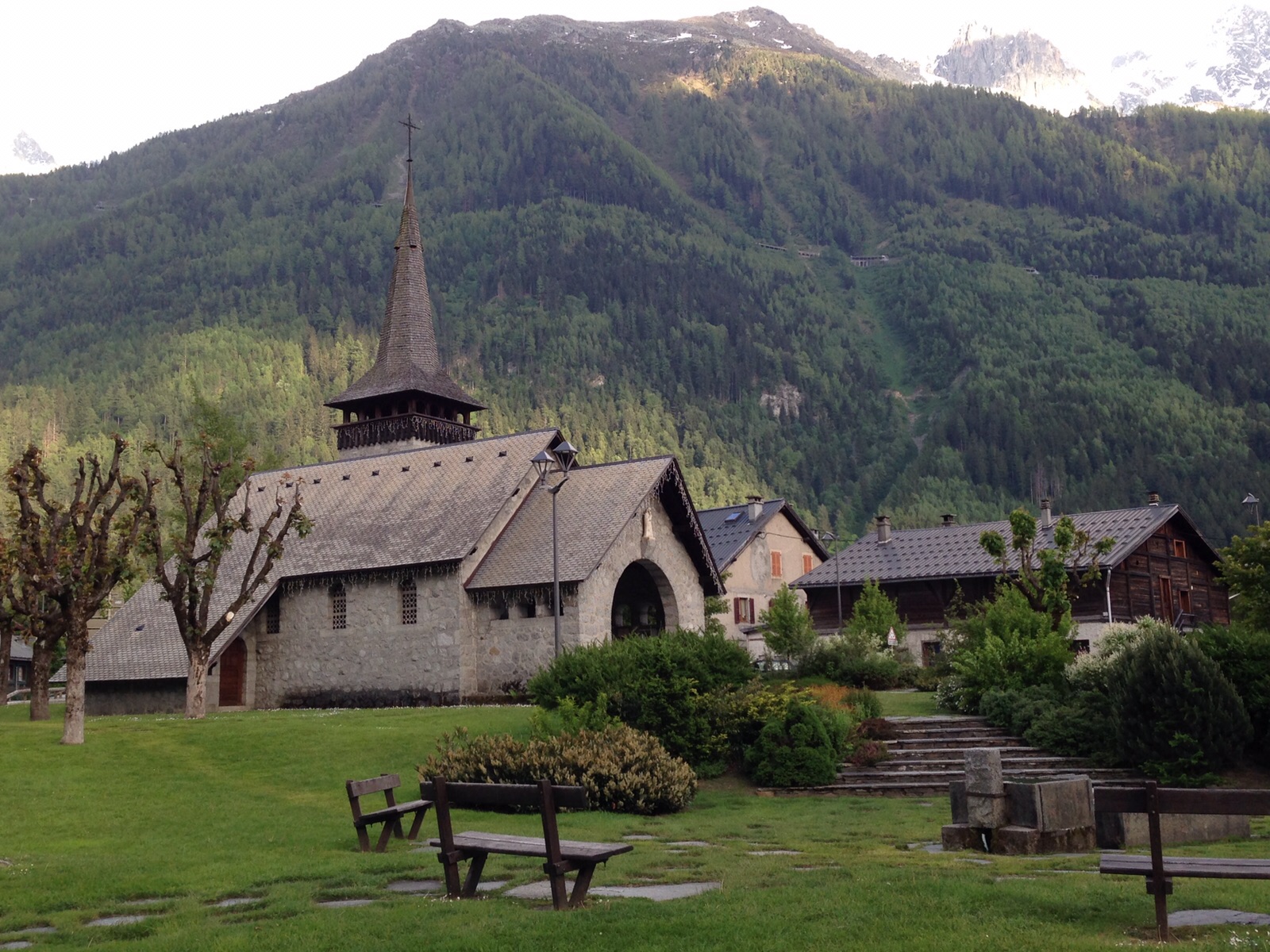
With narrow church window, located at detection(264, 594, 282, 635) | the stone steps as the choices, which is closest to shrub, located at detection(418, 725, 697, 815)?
the stone steps

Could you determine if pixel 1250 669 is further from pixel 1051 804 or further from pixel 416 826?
pixel 416 826

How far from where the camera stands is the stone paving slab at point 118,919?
10.3 m

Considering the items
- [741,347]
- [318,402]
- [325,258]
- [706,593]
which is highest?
[325,258]

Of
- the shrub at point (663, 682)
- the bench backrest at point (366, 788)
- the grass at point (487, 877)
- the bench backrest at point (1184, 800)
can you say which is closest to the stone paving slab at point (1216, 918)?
the grass at point (487, 877)

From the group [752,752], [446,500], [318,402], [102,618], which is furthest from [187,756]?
[318,402]

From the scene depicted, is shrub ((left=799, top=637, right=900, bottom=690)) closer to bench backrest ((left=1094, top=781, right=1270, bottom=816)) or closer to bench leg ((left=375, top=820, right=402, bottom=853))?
bench leg ((left=375, top=820, right=402, bottom=853))

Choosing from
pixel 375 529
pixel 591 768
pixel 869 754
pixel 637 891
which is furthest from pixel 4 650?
pixel 637 891

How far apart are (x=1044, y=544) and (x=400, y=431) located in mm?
30516

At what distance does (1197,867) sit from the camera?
886 centimetres

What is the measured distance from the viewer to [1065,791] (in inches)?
550

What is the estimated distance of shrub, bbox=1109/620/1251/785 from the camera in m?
20.2

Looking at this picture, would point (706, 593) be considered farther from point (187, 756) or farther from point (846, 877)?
point (846, 877)

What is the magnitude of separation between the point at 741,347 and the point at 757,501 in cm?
11131

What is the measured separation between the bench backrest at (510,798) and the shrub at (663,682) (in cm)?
1062
